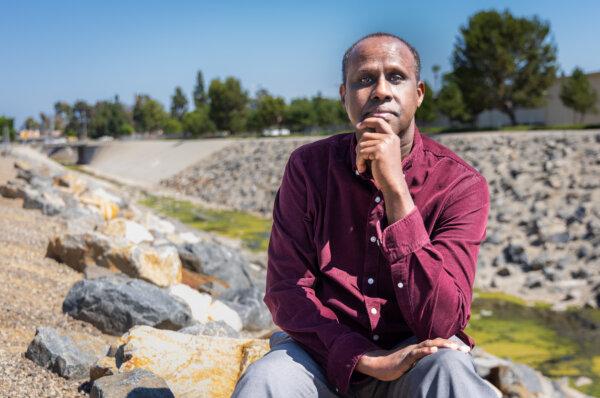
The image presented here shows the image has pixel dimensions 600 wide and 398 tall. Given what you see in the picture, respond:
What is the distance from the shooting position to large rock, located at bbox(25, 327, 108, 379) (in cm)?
437

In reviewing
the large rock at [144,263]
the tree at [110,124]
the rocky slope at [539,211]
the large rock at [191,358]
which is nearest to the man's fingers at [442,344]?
the large rock at [191,358]

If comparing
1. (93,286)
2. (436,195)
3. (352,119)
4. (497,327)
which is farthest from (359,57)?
(497,327)

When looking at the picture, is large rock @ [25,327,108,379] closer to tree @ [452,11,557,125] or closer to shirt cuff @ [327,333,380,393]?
shirt cuff @ [327,333,380,393]

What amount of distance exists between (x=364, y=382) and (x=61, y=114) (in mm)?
157607

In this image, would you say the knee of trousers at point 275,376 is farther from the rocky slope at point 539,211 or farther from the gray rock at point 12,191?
the gray rock at point 12,191

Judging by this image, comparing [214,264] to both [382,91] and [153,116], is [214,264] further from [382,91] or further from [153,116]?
[153,116]

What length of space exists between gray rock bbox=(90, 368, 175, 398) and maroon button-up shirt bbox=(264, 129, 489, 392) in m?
1.03

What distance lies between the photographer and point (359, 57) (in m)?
2.69

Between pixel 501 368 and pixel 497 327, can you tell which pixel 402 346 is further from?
pixel 497 327

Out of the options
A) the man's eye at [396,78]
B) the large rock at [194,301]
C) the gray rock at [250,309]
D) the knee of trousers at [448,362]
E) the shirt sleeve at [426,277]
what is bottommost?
the gray rock at [250,309]

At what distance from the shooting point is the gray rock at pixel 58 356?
4367 millimetres

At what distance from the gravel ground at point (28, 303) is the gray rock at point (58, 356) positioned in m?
0.05

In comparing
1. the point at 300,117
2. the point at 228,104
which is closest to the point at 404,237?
the point at 228,104

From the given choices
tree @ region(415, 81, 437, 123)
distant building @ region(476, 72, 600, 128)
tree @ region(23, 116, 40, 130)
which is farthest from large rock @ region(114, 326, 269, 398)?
tree @ region(23, 116, 40, 130)
